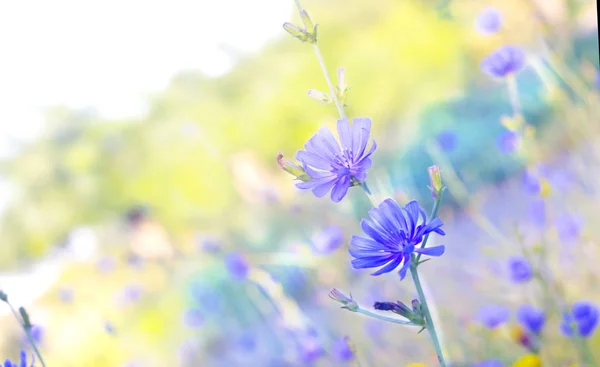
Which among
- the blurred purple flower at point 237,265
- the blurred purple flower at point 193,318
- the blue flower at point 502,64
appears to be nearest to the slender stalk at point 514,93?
the blue flower at point 502,64

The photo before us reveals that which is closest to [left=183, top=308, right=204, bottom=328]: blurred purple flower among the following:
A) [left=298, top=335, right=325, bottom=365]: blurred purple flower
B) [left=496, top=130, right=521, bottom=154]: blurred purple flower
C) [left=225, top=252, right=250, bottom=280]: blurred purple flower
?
[left=225, top=252, right=250, bottom=280]: blurred purple flower

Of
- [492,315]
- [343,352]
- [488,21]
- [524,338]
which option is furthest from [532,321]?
[488,21]

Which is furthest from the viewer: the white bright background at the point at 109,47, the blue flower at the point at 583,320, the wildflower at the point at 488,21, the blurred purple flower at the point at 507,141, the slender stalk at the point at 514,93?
the wildflower at the point at 488,21

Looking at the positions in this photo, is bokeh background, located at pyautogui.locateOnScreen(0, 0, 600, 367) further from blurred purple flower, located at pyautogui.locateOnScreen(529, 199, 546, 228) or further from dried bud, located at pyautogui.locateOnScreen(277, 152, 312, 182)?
dried bud, located at pyautogui.locateOnScreen(277, 152, 312, 182)

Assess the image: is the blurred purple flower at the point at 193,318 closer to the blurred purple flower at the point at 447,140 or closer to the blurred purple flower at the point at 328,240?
the blurred purple flower at the point at 328,240

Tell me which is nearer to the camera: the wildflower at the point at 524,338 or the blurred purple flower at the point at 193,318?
the wildflower at the point at 524,338

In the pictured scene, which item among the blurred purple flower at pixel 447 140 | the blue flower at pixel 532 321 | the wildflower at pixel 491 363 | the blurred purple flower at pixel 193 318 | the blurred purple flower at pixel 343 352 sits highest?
the blurred purple flower at pixel 447 140

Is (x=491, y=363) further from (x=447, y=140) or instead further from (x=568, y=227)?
(x=447, y=140)

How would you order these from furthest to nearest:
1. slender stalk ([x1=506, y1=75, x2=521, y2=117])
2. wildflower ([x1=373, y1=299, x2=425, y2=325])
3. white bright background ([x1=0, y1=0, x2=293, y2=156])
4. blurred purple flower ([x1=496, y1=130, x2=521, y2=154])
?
blurred purple flower ([x1=496, y1=130, x2=521, y2=154]) < white bright background ([x1=0, y1=0, x2=293, y2=156]) < slender stalk ([x1=506, y1=75, x2=521, y2=117]) < wildflower ([x1=373, y1=299, x2=425, y2=325])
